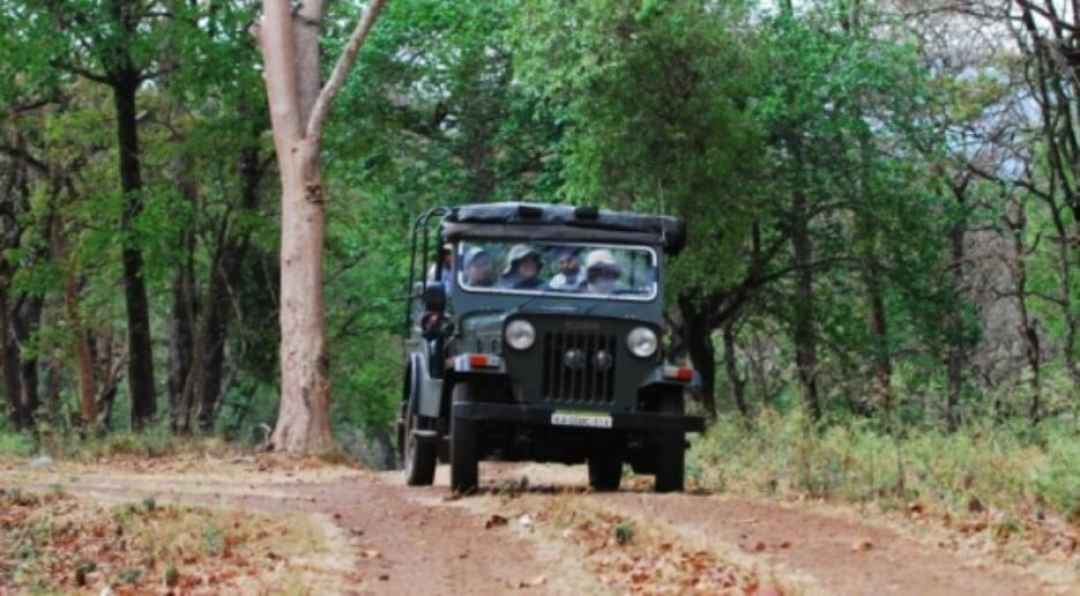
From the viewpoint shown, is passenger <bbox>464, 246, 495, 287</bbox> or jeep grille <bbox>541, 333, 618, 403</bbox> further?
passenger <bbox>464, 246, 495, 287</bbox>

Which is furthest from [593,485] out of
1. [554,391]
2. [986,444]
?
[986,444]

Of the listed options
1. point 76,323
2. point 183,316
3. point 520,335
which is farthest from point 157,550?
point 76,323

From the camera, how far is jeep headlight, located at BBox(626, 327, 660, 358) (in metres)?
14.7

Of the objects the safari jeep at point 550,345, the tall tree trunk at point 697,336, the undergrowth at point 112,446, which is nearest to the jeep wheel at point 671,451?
the safari jeep at point 550,345

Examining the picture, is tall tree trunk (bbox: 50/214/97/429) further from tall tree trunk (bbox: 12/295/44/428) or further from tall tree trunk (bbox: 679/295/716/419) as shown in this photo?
tall tree trunk (bbox: 679/295/716/419)

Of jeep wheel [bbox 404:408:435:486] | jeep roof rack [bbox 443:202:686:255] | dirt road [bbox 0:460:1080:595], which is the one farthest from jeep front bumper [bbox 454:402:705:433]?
jeep wheel [bbox 404:408:435:486]

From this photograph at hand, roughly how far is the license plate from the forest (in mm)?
4401

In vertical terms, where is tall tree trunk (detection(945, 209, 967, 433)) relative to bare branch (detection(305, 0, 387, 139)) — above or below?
below

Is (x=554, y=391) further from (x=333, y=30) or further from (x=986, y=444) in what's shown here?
(x=333, y=30)

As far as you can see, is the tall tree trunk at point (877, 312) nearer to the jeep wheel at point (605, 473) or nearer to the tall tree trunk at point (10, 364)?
the jeep wheel at point (605, 473)

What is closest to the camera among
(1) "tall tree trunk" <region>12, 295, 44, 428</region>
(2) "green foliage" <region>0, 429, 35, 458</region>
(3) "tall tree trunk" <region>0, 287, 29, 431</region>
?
(2) "green foliage" <region>0, 429, 35, 458</region>

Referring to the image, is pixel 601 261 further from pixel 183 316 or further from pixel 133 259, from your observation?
pixel 183 316

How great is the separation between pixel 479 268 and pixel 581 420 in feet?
5.97

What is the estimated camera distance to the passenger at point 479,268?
15.3 meters
